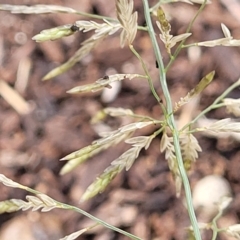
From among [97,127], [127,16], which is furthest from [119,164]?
[97,127]

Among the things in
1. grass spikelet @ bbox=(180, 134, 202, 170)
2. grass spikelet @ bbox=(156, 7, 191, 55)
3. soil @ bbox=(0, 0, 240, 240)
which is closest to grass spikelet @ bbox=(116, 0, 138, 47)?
grass spikelet @ bbox=(156, 7, 191, 55)

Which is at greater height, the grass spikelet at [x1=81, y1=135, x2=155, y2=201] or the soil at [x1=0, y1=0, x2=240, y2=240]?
the grass spikelet at [x1=81, y1=135, x2=155, y2=201]

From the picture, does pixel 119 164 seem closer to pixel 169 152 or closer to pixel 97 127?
pixel 169 152

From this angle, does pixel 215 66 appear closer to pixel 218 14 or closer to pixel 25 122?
pixel 218 14

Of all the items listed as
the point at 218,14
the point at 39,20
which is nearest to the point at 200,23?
the point at 218,14

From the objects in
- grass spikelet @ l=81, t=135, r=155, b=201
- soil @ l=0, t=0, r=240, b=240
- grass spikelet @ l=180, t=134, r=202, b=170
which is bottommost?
soil @ l=0, t=0, r=240, b=240

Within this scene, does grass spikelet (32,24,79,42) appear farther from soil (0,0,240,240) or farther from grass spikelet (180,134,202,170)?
soil (0,0,240,240)

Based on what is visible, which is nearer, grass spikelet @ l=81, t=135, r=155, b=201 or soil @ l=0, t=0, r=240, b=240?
grass spikelet @ l=81, t=135, r=155, b=201

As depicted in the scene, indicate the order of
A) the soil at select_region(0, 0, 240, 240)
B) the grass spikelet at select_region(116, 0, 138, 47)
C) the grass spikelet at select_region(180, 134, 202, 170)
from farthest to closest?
the soil at select_region(0, 0, 240, 240) → the grass spikelet at select_region(180, 134, 202, 170) → the grass spikelet at select_region(116, 0, 138, 47)

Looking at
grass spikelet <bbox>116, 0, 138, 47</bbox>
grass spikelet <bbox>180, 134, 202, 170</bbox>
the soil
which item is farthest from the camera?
the soil
